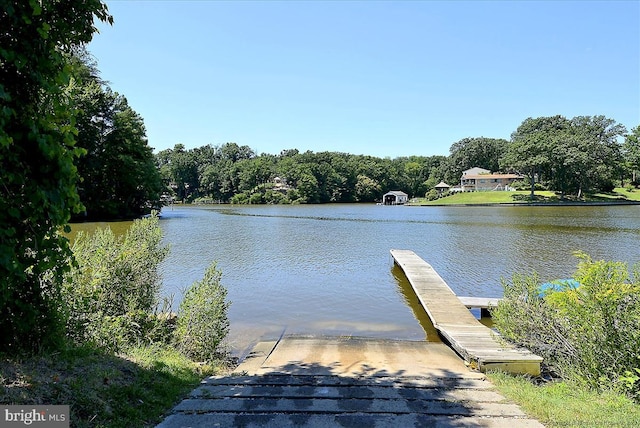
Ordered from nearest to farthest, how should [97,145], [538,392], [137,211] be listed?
1. [538,392]
2. [97,145]
3. [137,211]

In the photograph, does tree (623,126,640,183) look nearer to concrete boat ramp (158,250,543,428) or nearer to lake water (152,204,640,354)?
lake water (152,204,640,354)

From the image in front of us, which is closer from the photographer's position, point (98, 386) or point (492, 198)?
point (98, 386)

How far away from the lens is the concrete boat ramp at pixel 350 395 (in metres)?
3.80

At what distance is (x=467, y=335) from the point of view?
790cm

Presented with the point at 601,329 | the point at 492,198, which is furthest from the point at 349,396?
the point at 492,198

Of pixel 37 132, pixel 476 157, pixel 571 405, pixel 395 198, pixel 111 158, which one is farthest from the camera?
pixel 476 157

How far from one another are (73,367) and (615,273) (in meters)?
6.53

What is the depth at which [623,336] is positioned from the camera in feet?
16.3

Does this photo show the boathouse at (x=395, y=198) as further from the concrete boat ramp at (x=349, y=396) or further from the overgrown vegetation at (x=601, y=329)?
the overgrown vegetation at (x=601, y=329)

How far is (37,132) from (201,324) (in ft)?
15.1

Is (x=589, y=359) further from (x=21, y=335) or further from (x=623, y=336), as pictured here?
(x=21, y=335)

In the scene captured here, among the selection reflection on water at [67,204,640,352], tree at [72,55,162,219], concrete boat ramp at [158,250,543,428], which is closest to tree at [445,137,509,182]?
reflection on water at [67,204,640,352]

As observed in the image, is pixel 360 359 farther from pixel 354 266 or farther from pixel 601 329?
pixel 354 266

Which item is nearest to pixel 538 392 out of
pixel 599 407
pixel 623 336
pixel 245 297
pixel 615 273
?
pixel 599 407
